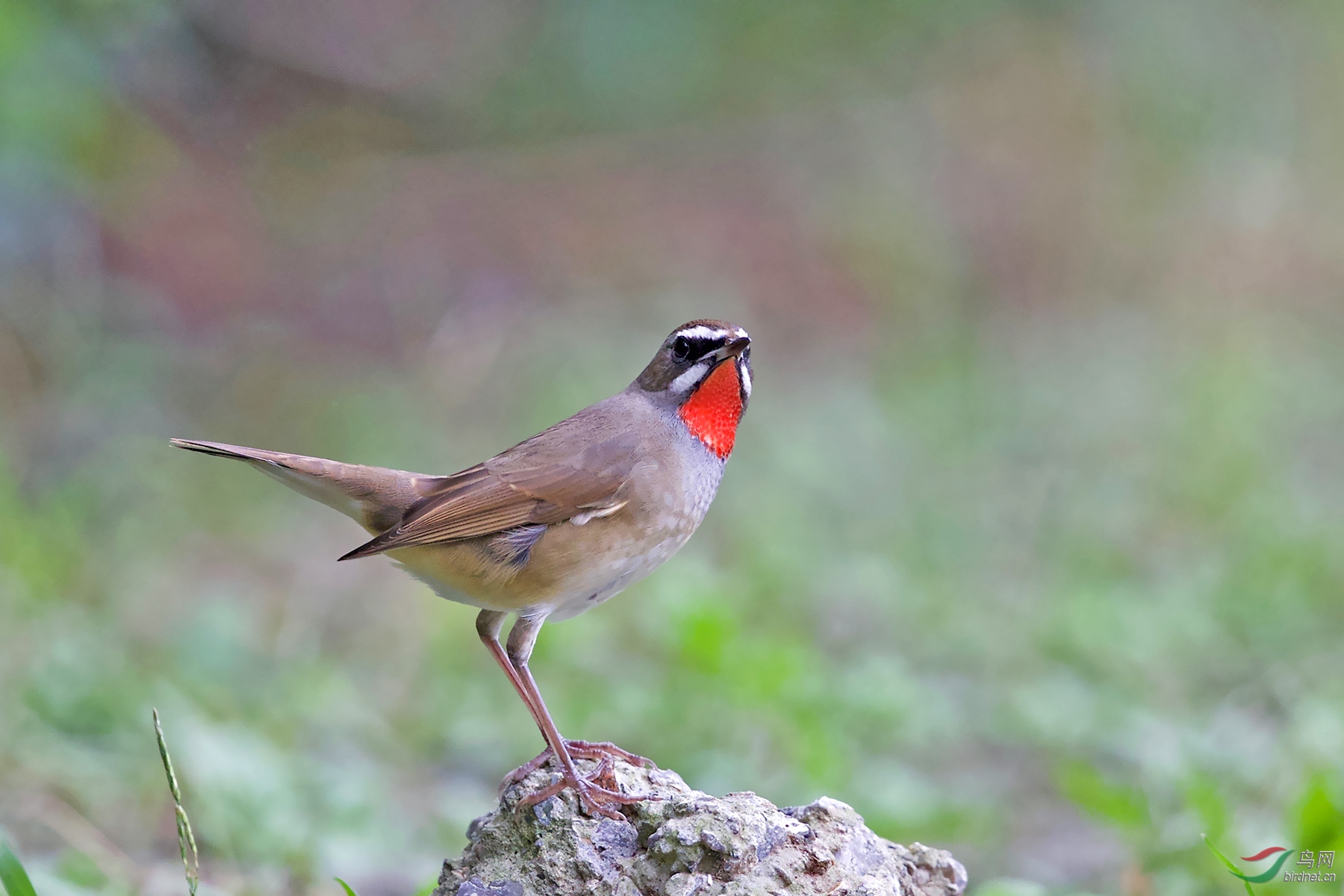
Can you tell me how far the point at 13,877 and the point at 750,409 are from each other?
8.90m

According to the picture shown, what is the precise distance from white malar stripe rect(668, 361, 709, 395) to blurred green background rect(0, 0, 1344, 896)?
1.58 metres

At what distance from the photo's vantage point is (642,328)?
40.3 feet

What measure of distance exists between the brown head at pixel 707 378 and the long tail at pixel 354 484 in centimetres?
82

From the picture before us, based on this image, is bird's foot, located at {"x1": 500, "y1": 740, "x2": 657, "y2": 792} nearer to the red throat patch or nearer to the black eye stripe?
the red throat patch

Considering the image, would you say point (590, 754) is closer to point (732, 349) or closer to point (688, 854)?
point (688, 854)

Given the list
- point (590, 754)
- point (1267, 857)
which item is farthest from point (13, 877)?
point (1267, 857)

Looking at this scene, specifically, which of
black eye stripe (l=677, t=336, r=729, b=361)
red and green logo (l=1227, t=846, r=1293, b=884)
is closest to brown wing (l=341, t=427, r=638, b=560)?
black eye stripe (l=677, t=336, r=729, b=361)

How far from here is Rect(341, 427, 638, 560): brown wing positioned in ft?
13.0

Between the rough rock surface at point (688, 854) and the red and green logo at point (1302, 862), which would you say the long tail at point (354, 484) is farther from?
the red and green logo at point (1302, 862)

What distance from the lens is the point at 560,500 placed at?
402 centimetres

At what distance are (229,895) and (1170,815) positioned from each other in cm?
316

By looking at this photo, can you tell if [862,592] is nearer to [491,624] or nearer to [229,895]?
[491,624]

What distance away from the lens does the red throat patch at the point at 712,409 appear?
425 cm

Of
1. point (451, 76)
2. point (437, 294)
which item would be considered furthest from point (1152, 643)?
point (451, 76)
